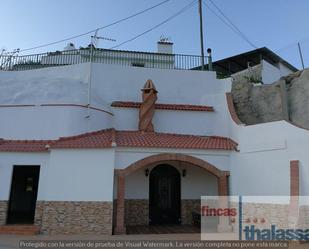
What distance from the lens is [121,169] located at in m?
11.5

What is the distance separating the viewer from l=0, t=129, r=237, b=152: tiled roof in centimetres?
1131

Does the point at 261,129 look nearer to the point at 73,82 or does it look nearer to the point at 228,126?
the point at 228,126

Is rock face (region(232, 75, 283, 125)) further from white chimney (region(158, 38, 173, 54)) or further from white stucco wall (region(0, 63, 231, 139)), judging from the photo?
white chimney (region(158, 38, 173, 54))

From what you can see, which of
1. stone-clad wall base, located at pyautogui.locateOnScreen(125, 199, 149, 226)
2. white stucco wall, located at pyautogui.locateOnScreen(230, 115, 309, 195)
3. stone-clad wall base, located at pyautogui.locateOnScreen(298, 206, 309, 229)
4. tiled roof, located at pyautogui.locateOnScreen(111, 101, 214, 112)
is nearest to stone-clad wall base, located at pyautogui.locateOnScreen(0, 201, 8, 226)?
stone-clad wall base, located at pyautogui.locateOnScreen(125, 199, 149, 226)

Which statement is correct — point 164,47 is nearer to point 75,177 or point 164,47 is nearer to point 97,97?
point 97,97

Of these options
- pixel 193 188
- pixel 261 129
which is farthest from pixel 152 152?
pixel 261 129

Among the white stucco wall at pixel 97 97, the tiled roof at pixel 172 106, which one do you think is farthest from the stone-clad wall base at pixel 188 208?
the tiled roof at pixel 172 106

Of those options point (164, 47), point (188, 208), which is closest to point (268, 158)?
point (188, 208)

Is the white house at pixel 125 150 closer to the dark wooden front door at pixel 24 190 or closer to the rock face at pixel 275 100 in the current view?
the dark wooden front door at pixel 24 190

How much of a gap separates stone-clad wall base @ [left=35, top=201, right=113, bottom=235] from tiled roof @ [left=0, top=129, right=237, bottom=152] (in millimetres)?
2135

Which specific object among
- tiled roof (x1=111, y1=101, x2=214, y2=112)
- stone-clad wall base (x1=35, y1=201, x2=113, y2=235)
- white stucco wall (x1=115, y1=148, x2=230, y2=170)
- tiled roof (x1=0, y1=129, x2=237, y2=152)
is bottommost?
stone-clad wall base (x1=35, y1=201, x2=113, y2=235)

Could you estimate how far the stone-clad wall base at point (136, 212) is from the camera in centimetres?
1332

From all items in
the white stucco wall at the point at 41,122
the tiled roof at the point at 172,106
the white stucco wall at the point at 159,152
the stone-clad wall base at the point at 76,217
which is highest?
the tiled roof at the point at 172,106

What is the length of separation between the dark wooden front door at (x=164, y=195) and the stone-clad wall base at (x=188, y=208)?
288 mm
